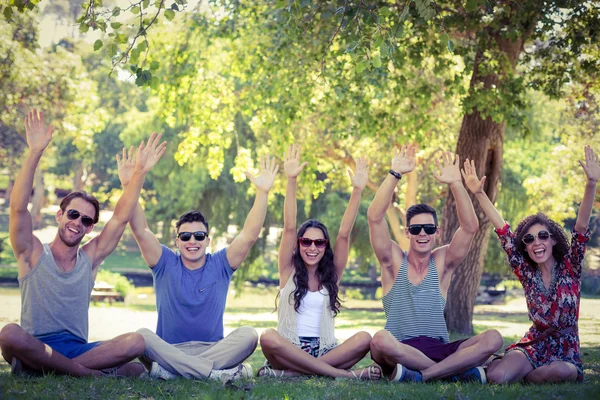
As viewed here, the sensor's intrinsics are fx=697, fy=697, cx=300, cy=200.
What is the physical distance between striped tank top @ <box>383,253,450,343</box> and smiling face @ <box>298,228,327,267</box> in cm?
78

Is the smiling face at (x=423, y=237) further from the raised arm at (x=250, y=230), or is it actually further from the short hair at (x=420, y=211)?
the raised arm at (x=250, y=230)

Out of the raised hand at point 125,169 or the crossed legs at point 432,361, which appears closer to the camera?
the crossed legs at point 432,361

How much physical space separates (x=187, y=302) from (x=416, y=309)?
6.97 ft

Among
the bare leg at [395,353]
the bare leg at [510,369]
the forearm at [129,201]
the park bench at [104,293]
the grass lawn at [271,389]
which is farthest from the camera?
the park bench at [104,293]

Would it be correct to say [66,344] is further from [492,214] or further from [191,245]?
[492,214]

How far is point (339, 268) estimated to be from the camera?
6926mm

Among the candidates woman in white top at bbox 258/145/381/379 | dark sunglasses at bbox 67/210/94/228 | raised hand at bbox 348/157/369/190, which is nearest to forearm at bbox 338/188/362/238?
woman in white top at bbox 258/145/381/379

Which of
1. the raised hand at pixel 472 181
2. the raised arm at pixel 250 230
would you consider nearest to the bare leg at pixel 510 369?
the raised hand at pixel 472 181

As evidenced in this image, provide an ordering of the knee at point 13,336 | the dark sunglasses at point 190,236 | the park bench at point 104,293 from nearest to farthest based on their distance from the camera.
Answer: the knee at point 13,336 → the dark sunglasses at point 190,236 → the park bench at point 104,293

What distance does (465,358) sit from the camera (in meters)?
6.12

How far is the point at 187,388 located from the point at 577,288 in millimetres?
3576

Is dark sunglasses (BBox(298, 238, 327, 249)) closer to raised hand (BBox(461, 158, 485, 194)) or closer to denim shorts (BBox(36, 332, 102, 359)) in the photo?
raised hand (BBox(461, 158, 485, 194))

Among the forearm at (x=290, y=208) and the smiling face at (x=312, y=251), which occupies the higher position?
the forearm at (x=290, y=208)

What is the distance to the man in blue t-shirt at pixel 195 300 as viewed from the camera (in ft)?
20.1
